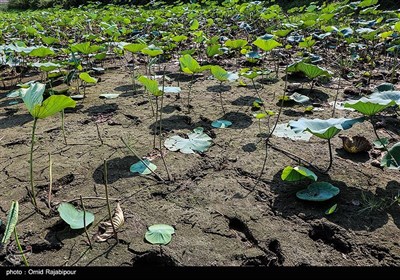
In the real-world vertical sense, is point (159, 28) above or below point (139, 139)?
below

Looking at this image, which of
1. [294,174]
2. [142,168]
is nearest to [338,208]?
[294,174]

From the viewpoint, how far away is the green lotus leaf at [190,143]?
1661mm

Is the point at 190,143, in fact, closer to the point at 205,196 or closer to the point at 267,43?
the point at 205,196

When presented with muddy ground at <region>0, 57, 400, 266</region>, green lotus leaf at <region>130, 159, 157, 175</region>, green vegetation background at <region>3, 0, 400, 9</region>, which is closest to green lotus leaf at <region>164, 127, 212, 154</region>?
muddy ground at <region>0, 57, 400, 266</region>

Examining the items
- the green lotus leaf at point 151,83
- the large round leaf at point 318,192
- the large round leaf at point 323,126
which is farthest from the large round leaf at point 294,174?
the green lotus leaf at point 151,83

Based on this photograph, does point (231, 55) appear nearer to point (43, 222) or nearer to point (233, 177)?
point (233, 177)

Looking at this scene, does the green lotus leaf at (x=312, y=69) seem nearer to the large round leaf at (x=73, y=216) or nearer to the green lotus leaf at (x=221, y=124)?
the green lotus leaf at (x=221, y=124)

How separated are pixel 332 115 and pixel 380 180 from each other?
0.67 metres

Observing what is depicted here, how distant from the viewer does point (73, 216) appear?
121 centimetres

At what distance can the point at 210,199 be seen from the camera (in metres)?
1.35

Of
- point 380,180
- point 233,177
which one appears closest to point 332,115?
point 380,180

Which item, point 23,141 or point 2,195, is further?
point 23,141

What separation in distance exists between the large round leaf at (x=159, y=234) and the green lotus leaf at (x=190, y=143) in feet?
1.71

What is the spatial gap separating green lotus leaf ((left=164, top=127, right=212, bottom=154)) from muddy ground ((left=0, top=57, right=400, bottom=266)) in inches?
1.3
